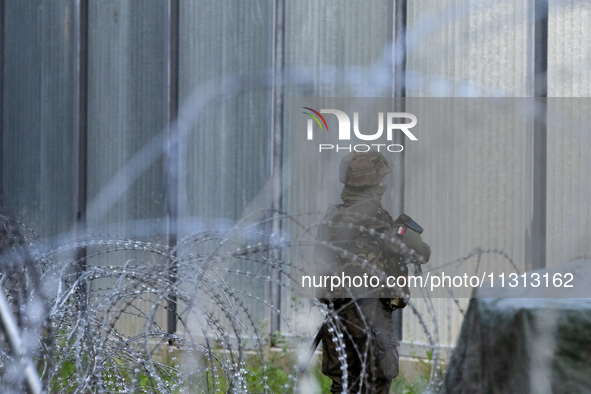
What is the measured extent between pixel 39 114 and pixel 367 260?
3755 millimetres

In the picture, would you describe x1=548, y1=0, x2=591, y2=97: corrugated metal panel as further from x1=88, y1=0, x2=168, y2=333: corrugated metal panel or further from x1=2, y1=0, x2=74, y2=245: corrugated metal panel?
x1=2, y1=0, x2=74, y2=245: corrugated metal panel

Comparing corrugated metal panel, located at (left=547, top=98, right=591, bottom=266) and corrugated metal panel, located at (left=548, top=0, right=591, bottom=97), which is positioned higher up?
corrugated metal panel, located at (left=548, top=0, right=591, bottom=97)

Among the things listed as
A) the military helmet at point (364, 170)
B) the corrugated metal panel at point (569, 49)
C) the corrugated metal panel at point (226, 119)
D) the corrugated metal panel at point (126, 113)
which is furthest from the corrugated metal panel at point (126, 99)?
the corrugated metal panel at point (569, 49)

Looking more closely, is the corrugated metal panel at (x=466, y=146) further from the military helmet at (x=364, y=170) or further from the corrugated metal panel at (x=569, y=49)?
the military helmet at (x=364, y=170)

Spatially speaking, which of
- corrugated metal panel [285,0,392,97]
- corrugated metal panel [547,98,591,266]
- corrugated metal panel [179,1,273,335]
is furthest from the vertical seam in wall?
corrugated metal panel [547,98,591,266]

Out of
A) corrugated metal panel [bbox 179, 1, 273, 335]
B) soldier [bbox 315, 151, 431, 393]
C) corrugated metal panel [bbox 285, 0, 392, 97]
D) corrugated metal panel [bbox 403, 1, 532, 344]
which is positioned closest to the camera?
soldier [bbox 315, 151, 431, 393]

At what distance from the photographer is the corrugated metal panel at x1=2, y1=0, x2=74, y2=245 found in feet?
16.7

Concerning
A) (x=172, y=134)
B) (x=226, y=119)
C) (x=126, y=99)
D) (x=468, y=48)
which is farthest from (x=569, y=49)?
(x=126, y=99)

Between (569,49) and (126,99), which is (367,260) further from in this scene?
(126,99)

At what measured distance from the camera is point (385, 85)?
432 centimetres

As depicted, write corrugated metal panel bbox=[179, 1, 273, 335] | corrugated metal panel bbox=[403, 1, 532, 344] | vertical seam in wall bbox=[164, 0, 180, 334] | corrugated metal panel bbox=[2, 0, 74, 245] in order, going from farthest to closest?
corrugated metal panel bbox=[2, 0, 74, 245] < vertical seam in wall bbox=[164, 0, 180, 334] < corrugated metal panel bbox=[179, 1, 273, 335] < corrugated metal panel bbox=[403, 1, 532, 344]

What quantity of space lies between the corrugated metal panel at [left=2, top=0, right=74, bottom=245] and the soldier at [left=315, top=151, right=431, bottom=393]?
3076mm

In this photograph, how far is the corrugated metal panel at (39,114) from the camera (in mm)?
5098

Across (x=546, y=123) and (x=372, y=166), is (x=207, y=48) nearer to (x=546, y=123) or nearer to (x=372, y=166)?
(x=372, y=166)
